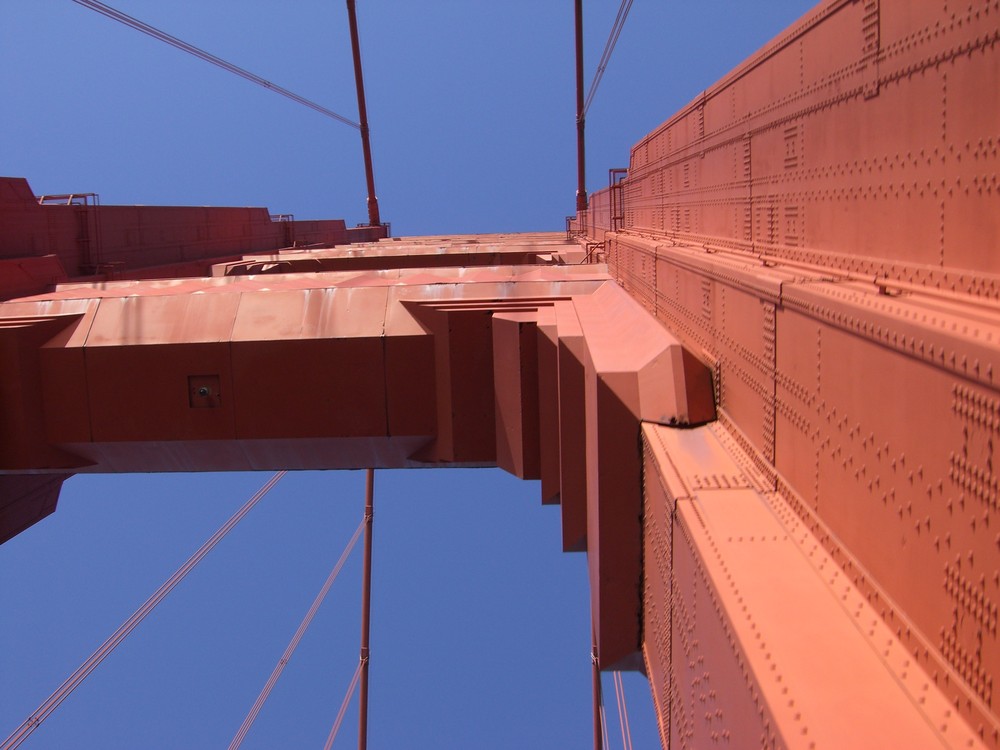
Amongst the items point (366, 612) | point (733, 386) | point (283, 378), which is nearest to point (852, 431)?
point (733, 386)

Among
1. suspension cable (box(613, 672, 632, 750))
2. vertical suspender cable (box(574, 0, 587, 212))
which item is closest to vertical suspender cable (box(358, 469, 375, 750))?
suspension cable (box(613, 672, 632, 750))

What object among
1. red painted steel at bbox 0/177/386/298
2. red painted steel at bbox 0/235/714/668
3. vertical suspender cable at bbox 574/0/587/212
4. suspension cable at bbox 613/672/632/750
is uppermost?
vertical suspender cable at bbox 574/0/587/212

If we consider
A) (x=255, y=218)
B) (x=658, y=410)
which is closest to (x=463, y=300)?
(x=658, y=410)

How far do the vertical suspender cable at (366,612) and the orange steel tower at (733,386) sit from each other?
6.59 metres

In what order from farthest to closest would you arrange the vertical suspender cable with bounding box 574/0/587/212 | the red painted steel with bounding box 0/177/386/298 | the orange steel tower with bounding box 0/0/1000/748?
the vertical suspender cable with bounding box 574/0/587/212 → the red painted steel with bounding box 0/177/386/298 → the orange steel tower with bounding box 0/0/1000/748

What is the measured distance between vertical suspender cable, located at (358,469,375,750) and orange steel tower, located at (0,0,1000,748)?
6587 millimetres

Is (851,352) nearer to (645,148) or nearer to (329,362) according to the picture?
(329,362)

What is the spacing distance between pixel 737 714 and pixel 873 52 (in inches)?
132

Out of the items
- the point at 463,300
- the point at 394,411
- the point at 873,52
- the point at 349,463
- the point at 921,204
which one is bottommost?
the point at 349,463

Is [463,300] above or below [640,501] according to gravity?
above

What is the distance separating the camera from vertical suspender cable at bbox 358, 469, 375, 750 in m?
16.5

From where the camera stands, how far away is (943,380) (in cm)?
285

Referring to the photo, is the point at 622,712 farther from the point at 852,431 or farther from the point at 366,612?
the point at 852,431

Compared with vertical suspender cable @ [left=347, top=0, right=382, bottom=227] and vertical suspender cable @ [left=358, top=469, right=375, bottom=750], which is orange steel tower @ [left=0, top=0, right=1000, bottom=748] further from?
vertical suspender cable @ [left=347, top=0, right=382, bottom=227]
